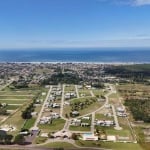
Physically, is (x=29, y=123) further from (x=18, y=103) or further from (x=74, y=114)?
(x=18, y=103)

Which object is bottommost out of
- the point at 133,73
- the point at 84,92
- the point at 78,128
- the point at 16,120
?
the point at 16,120

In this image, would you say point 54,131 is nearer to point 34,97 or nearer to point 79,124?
point 79,124

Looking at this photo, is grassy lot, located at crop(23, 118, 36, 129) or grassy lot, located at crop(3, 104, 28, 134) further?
grassy lot, located at crop(3, 104, 28, 134)

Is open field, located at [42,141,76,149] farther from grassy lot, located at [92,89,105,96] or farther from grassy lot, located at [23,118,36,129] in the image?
grassy lot, located at [92,89,105,96]

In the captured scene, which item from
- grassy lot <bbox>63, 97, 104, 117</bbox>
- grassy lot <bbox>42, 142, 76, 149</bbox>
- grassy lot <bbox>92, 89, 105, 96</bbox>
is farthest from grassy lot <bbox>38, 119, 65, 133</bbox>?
grassy lot <bbox>92, 89, 105, 96</bbox>

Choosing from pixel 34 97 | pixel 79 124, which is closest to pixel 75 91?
pixel 34 97

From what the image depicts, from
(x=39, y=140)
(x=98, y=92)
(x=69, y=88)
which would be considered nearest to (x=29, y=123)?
(x=39, y=140)

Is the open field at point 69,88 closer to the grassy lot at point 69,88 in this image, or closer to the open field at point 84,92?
the grassy lot at point 69,88

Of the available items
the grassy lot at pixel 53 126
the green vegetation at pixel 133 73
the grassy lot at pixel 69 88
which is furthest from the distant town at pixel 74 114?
the green vegetation at pixel 133 73
